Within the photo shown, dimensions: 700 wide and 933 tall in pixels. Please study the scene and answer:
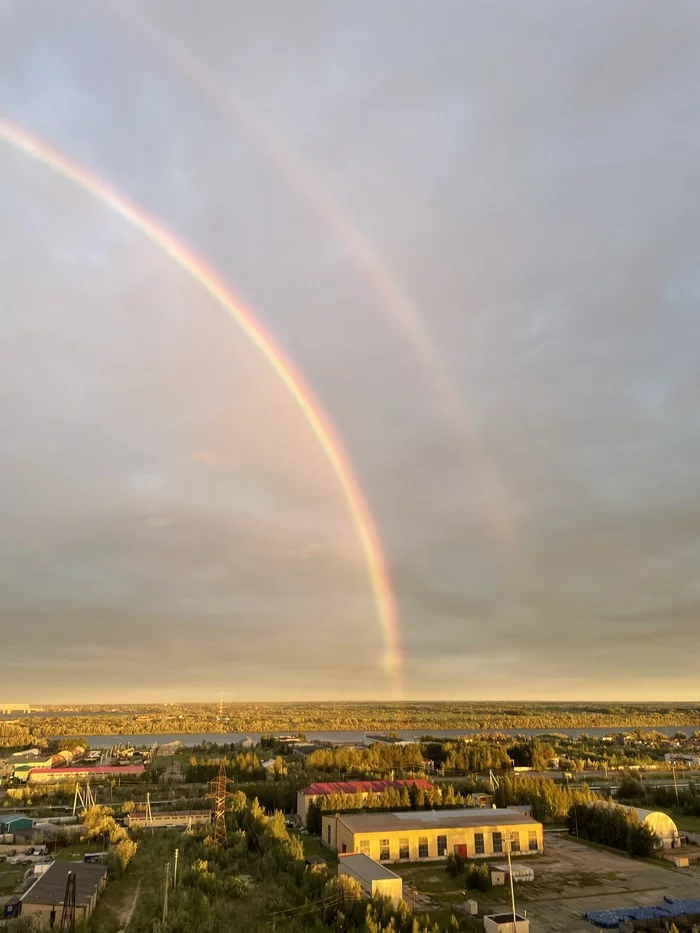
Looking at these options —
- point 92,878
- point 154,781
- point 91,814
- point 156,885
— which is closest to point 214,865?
point 156,885

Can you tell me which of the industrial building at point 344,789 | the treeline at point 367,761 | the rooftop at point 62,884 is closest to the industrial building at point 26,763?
the treeline at point 367,761

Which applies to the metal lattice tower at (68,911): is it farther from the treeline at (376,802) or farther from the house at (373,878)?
the treeline at (376,802)

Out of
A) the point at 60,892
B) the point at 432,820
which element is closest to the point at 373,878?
the point at 432,820

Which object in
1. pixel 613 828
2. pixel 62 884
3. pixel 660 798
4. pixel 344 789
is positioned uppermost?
pixel 344 789

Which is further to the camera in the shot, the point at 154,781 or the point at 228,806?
the point at 154,781

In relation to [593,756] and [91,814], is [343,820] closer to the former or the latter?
[91,814]

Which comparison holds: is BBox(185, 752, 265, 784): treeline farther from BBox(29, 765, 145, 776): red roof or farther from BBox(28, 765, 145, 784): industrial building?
BBox(29, 765, 145, 776): red roof

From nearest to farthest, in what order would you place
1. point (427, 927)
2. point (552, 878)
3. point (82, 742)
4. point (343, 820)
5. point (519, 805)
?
point (427, 927) → point (552, 878) → point (343, 820) → point (519, 805) → point (82, 742)

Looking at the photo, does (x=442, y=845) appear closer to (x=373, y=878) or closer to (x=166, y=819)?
(x=373, y=878)
